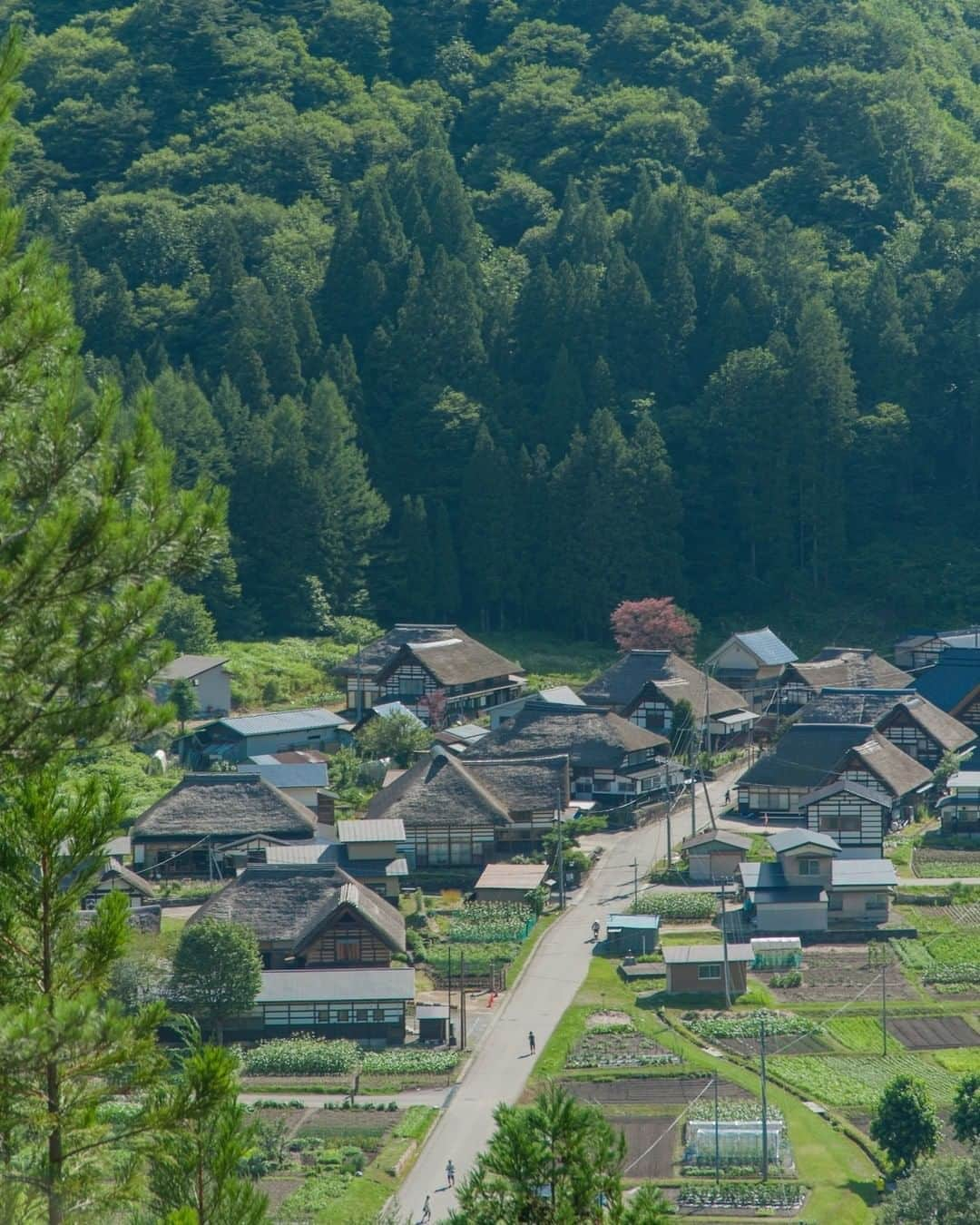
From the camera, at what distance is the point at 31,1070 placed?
344 inches

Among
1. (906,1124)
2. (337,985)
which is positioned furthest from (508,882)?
(906,1124)

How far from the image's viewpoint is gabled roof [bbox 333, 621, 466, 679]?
45406 mm

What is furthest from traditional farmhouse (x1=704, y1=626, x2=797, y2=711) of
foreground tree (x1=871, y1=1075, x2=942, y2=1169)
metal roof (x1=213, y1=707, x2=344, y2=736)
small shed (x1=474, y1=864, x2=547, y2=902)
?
foreground tree (x1=871, y1=1075, x2=942, y2=1169)

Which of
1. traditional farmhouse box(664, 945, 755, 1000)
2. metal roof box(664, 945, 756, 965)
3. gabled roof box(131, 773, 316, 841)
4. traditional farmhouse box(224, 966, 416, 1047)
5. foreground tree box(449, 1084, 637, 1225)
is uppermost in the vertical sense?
gabled roof box(131, 773, 316, 841)

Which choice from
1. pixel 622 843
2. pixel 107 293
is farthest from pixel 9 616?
pixel 107 293

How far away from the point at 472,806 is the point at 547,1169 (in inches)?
1001

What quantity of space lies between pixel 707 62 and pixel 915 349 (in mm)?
22814

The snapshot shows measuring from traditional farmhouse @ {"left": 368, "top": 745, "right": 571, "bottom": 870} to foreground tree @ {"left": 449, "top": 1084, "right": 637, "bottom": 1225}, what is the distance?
81.4ft

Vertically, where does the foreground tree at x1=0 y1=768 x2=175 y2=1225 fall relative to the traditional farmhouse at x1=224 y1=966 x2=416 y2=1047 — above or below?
below

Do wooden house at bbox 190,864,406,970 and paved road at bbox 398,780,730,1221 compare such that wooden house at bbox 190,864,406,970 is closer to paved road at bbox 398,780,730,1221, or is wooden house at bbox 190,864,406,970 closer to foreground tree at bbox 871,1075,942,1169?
paved road at bbox 398,780,730,1221

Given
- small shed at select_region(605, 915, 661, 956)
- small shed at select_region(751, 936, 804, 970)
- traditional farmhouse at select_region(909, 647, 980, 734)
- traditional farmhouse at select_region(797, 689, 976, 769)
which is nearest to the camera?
small shed at select_region(751, 936, 804, 970)

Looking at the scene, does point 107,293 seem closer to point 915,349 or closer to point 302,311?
point 302,311

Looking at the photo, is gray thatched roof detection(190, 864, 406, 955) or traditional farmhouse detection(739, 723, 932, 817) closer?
gray thatched roof detection(190, 864, 406, 955)

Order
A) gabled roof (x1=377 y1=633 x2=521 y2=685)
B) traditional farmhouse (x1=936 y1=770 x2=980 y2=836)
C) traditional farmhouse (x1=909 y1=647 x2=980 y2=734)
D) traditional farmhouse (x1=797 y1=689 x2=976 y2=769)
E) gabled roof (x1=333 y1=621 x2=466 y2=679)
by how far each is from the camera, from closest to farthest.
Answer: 1. traditional farmhouse (x1=936 y1=770 x2=980 y2=836)
2. traditional farmhouse (x1=797 y1=689 x2=976 y2=769)
3. traditional farmhouse (x1=909 y1=647 x2=980 y2=734)
4. gabled roof (x1=377 y1=633 x2=521 y2=685)
5. gabled roof (x1=333 y1=621 x2=466 y2=679)
